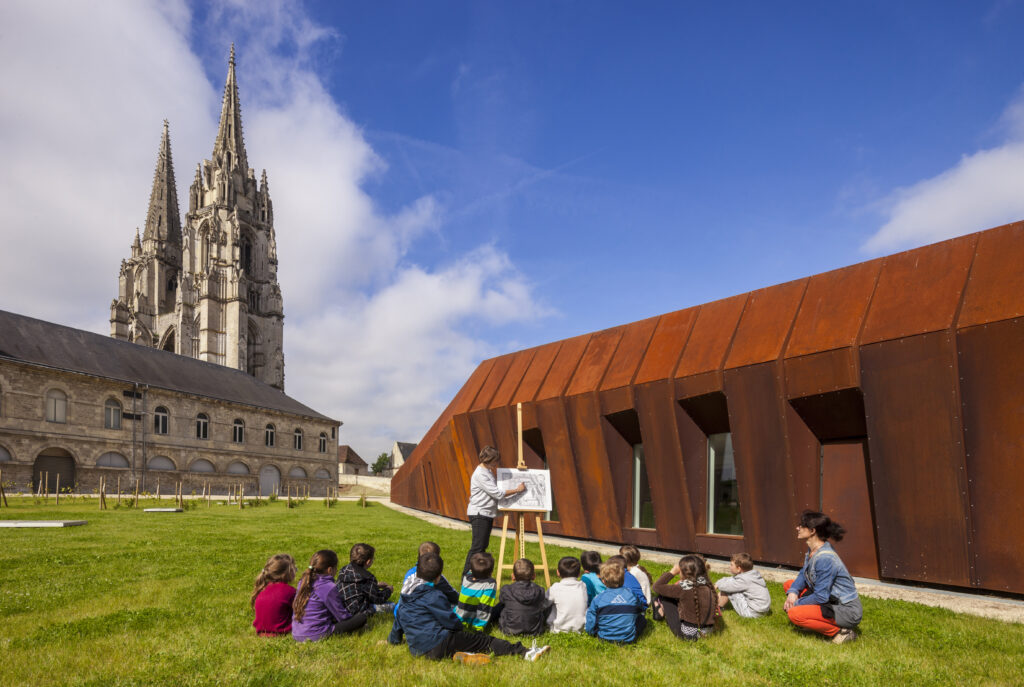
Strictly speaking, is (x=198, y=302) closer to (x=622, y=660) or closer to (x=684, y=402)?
(x=684, y=402)

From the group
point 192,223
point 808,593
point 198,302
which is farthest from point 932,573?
point 192,223

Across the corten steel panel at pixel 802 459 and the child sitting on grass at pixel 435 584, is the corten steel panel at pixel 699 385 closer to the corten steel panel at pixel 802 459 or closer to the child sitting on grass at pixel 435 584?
the corten steel panel at pixel 802 459

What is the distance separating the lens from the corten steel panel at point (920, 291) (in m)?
8.87

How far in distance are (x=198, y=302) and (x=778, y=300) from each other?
73.0 metres

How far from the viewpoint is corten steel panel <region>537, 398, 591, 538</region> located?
45.9 ft

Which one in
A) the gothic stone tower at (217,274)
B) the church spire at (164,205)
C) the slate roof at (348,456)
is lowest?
the slate roof at (348,456)

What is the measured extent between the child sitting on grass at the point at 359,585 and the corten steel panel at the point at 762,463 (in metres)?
6.97

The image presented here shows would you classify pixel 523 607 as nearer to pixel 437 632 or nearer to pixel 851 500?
pixel 437 632

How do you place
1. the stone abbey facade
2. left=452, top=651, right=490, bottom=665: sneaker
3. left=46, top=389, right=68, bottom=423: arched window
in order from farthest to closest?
left=46, top=389, right=68, bottom=423: arched window < the stone abbey facade < left=452, top=651, right=490, bottom=665: sneaker

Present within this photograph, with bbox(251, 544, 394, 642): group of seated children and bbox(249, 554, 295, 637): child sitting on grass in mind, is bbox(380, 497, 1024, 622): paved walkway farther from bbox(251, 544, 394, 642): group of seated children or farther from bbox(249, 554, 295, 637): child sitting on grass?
bbox(249, 554, 295, 637): child sitting on grass

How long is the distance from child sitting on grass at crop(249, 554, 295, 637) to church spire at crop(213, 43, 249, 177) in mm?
84876

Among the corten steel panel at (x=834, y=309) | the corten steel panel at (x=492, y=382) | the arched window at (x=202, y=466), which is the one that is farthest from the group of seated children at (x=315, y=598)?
the arched window at (x=202, y=466)

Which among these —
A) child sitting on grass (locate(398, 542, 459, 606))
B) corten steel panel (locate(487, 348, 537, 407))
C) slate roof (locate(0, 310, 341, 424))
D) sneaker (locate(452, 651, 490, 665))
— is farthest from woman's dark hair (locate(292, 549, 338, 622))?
slate roof (locate(0, 310, 341, 424))

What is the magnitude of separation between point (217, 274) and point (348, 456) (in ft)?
109
